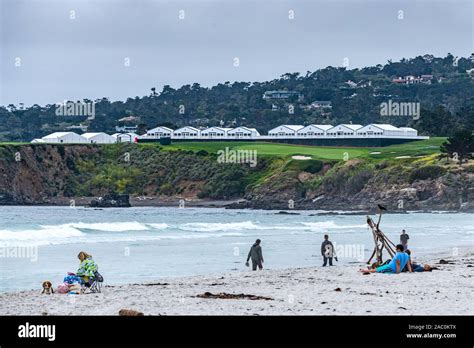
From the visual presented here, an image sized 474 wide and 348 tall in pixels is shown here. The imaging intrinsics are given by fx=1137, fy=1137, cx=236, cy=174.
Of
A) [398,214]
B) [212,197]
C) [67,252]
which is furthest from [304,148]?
[67,252]

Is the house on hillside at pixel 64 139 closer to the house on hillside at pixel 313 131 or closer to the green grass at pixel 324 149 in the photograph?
the green grass at pixel 324 149

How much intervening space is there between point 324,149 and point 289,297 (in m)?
115

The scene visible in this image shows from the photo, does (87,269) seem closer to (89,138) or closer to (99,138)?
(89,138)

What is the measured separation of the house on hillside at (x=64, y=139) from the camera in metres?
151

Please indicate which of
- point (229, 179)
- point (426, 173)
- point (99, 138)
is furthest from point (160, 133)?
point (426, 173)

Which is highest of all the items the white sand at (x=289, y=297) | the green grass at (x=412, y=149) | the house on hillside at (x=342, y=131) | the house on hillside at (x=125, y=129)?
the house on hillside at (x=125, y=129)

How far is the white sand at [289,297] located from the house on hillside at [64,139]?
404 ft

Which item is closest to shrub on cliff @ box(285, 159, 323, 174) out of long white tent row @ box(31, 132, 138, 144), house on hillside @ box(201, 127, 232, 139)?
house on hillside @ box(201, 127, 232, 139)

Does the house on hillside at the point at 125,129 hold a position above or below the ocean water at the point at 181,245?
above

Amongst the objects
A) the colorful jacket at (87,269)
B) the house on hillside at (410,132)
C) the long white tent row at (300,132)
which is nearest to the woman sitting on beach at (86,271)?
the colorful jacket at (87,269)

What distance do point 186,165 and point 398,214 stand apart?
49189mm

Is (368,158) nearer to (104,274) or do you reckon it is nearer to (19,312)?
(104,274)

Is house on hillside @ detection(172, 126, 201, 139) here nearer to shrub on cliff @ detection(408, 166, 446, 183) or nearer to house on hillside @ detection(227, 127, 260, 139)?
house on hillside @ detection(227, 127, 260, 139)

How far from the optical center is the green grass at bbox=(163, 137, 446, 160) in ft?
395
